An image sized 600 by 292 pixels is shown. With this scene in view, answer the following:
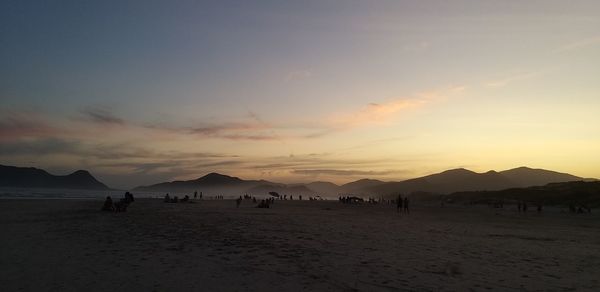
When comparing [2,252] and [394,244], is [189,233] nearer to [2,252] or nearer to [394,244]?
[2,252]

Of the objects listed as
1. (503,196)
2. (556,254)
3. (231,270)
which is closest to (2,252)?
(231,270)

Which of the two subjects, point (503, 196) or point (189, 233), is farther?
point (503, 196)

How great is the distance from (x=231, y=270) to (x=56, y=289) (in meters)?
3.86

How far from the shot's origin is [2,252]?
503 inches

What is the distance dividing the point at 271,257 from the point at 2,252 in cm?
858

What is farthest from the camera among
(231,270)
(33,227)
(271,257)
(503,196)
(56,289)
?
(503,196)

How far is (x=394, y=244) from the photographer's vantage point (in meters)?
15.8

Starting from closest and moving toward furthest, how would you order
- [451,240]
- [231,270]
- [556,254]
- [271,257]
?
[231,270]
[271,257]
[556,254]
[451,240]

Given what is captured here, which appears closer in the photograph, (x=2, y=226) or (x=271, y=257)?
(x=271, y=257)

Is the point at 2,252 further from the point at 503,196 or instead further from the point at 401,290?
the point at 503,196

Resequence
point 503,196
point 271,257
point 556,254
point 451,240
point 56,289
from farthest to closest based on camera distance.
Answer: point 503,196 < point 451,240 < point 556,254 < point 271,257 < point 56,289

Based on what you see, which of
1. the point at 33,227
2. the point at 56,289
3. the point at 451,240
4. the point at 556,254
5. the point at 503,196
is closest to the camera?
the point at 56,289

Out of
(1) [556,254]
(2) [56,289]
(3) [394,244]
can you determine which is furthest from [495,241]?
(2) [56,289]

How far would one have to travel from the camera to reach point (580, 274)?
36.0 ft
